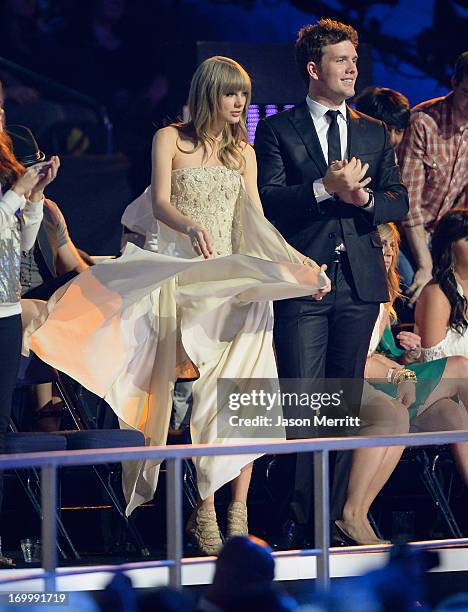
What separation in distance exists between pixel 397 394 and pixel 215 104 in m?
1.35

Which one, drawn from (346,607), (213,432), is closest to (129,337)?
(213,432)

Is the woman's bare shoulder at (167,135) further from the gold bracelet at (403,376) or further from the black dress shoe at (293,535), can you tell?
the black dress shoe at (293,535)

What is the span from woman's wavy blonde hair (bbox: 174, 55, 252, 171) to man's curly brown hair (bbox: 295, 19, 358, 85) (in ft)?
0.95

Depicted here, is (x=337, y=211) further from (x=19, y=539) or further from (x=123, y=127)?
(x=123, y=127)

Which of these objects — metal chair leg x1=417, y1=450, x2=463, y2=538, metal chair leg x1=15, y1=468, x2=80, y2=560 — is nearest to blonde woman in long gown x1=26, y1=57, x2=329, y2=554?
metal chair leg x1=15, y1=468, x2=80, y2=560

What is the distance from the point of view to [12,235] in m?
4.29

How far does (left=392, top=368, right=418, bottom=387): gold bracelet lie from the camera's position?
17.3ft

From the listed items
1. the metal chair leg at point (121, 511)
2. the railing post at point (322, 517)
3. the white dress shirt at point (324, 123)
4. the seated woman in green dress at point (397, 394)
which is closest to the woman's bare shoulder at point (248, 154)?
the white dress shirt at point (324, 123)

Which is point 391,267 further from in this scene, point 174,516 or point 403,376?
point 174,516

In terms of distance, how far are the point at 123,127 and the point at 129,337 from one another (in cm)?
370

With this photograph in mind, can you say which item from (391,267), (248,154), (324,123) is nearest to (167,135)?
(248,154)

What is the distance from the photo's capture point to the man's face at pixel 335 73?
16.1 ft

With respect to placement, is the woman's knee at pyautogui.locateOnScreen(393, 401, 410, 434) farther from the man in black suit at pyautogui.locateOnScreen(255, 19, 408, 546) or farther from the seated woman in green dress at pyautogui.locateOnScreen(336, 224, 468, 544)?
the man in black suit at pyautogui.locateOnScreen(255, 19, 408, 546)

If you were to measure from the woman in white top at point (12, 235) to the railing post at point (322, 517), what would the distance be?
1.07 meters
